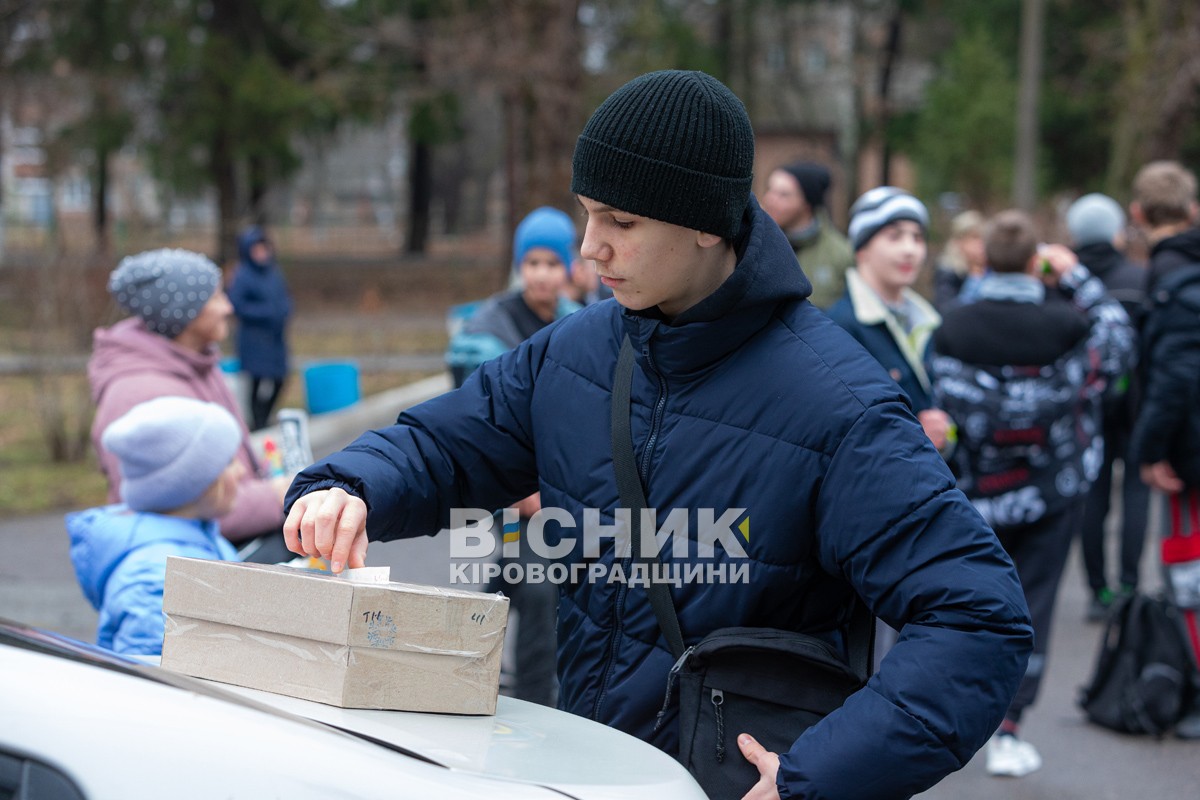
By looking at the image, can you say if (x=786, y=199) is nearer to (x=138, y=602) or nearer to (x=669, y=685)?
(x=138, y=602)

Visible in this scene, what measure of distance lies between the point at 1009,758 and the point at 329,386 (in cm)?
836

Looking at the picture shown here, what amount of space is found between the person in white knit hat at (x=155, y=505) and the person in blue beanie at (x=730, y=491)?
1048 millimetres

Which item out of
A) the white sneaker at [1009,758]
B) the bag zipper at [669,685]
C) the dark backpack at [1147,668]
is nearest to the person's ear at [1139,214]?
the dark backpack at [1147,668]

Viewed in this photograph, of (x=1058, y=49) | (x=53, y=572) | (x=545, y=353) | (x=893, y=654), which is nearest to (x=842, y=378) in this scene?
(x=893, y=654)

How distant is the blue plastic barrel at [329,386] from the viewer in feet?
39.7

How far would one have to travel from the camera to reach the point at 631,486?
215 centimetres

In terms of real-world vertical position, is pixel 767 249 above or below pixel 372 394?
above

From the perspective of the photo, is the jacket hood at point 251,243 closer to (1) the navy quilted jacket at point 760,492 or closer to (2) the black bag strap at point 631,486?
(1) the navy quilted jacket at point 760,492

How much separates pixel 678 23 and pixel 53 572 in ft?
79.0

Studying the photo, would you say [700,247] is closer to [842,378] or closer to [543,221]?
[842,378]

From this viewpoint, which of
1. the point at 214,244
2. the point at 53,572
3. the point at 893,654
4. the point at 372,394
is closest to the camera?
the point at 893,654

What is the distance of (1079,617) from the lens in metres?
7.15

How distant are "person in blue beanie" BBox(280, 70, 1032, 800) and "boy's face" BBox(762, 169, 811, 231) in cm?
392

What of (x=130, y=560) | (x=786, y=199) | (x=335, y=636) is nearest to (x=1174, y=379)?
(x=786, y=199)
